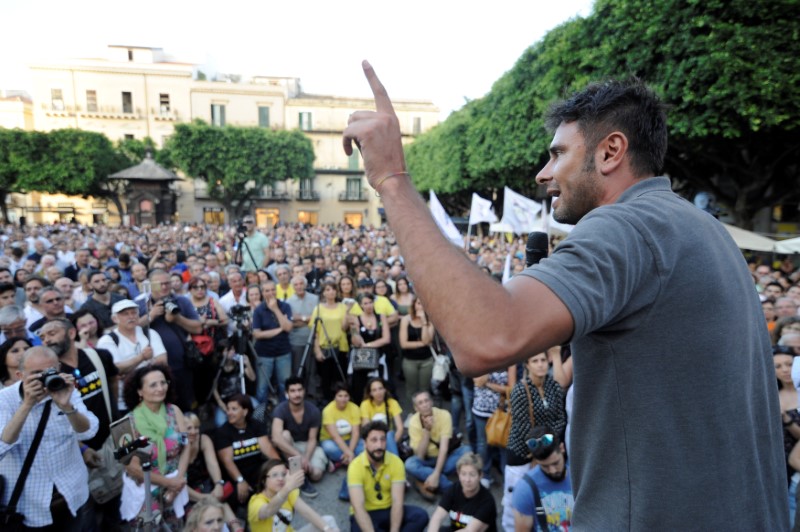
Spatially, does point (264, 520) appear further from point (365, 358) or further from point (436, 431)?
point (365, 358)

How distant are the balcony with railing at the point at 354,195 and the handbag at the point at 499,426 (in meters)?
47.5

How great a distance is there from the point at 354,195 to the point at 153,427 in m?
48.7

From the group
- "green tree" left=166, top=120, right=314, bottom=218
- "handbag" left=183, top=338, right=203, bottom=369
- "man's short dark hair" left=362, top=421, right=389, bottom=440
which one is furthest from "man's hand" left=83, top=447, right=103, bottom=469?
"green tree" left=166, top=120, right=314, bottom=218

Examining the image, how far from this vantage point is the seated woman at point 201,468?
478 cm

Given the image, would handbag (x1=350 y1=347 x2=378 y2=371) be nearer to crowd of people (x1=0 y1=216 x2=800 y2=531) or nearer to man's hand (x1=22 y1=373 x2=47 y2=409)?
crowd of people (x1=0 y1=216 x2=800 y2=531)

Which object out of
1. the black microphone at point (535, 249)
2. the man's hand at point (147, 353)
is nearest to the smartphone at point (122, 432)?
the man's hand at point (147, 353)

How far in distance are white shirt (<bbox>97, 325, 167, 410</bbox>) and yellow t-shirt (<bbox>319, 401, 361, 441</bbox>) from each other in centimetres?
204

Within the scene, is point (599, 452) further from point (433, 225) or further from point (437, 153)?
point (437, 153)

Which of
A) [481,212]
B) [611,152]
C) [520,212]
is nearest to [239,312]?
[611,152]

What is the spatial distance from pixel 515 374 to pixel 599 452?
4.51 m

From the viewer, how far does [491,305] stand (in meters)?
0.87

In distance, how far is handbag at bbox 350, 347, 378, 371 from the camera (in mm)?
6812

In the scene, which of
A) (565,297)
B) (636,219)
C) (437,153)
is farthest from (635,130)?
(437,153)

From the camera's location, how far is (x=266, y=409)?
6.19 metres
